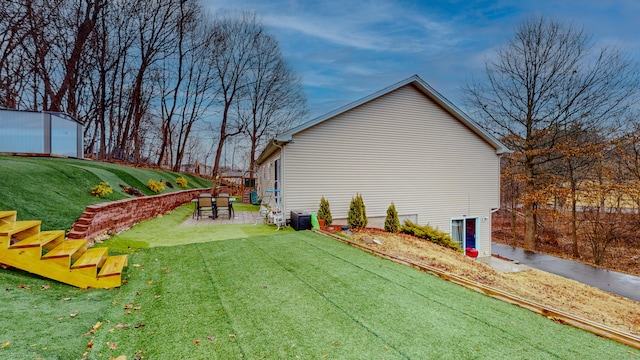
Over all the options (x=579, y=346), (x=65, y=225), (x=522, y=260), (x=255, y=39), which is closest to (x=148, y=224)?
(x=65, y=225)

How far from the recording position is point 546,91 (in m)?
15.2

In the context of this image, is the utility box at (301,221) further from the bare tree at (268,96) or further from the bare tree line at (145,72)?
the bare tree at (268,96)

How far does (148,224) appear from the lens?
8.98 meters

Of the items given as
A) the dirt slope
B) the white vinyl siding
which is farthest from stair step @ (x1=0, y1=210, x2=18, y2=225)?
the dirt slope

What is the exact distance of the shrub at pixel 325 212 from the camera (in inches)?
381

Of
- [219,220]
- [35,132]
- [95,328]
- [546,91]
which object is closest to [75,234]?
[95,328]

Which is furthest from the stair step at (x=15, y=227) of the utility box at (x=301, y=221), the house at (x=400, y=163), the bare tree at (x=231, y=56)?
the bare tree at (x=231, y=56)

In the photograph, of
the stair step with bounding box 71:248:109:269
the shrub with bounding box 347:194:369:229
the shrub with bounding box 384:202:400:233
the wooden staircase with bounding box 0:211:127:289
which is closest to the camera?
the wooden staircase with bounding box 0:211:127:289

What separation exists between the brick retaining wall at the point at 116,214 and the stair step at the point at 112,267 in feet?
5.90

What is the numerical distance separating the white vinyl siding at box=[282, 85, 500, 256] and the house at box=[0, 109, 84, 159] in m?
9.18

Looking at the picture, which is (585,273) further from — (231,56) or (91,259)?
(231,56)

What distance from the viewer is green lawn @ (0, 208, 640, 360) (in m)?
2.79

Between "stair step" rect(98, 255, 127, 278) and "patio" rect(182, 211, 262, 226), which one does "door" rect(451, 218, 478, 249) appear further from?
"stair step" rect(98, 255, 127, 278)

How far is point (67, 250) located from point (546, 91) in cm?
1996
